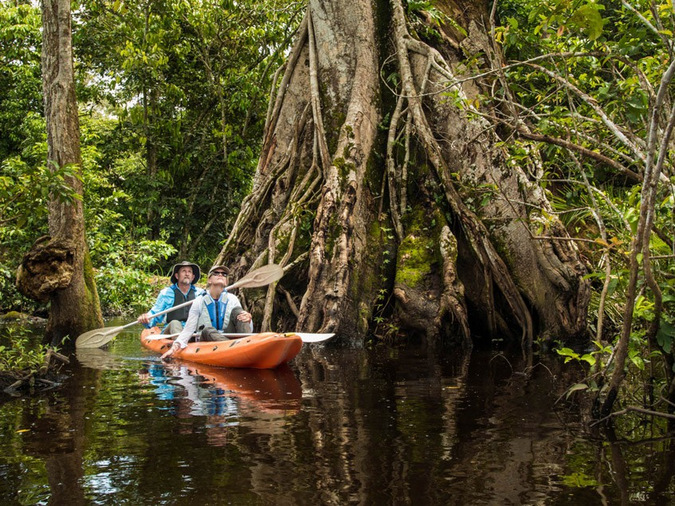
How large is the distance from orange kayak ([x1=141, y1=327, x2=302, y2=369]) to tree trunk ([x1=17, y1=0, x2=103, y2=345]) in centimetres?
211

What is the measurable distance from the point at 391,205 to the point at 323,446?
6.23 metres

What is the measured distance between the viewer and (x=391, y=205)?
9797 mm

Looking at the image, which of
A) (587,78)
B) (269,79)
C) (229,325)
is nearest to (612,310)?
(587,78)

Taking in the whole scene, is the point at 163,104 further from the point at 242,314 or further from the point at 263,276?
the point at 242,314

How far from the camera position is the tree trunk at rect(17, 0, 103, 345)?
356 inches

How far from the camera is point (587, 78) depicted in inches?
215

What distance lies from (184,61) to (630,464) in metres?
18.1

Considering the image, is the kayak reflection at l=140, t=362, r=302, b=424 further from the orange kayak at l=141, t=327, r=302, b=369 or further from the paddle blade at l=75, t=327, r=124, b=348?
the paddle blade at l=75, t=327, r=124, b=348

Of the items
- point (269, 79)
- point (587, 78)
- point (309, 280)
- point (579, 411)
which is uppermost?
point (269, 79)

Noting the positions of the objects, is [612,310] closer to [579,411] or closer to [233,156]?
[579,411]

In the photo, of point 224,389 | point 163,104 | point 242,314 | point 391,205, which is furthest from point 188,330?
point 163,104

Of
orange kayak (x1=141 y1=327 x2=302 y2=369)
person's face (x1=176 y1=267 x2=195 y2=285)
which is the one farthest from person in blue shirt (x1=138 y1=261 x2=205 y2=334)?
orange kayak (x1=141 y1=327 x2=302 y2=369)

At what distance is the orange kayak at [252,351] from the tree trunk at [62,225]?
2108 millimetres

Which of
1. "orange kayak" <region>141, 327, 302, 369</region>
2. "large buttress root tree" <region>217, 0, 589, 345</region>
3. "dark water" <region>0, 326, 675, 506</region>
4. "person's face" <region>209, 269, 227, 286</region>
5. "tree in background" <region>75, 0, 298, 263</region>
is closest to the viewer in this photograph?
"dark water" <region>0, 326, 675, 506</region>
